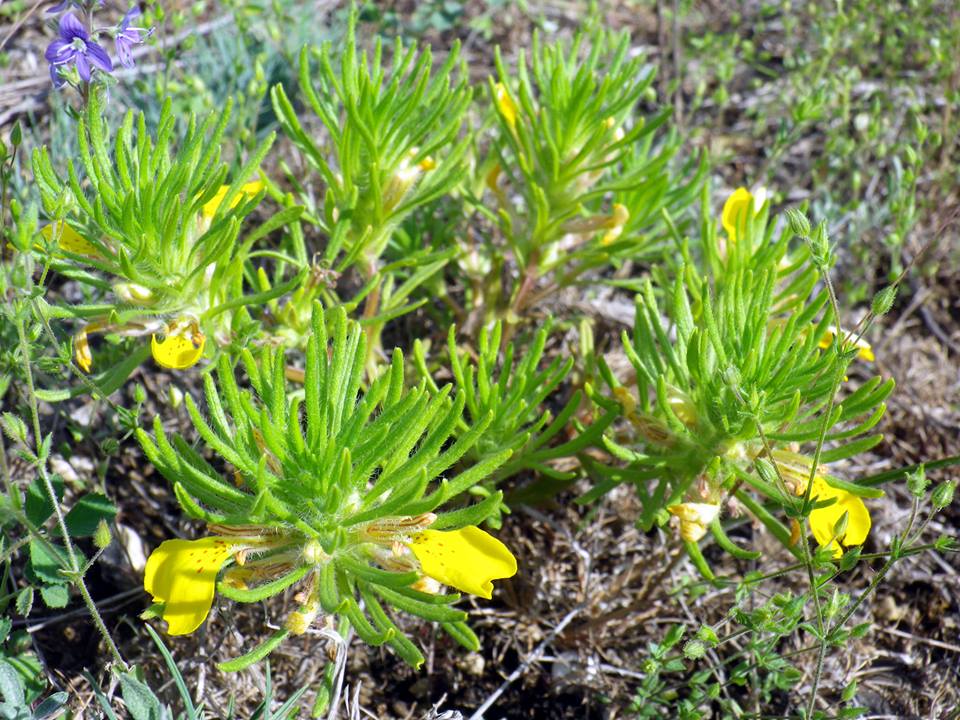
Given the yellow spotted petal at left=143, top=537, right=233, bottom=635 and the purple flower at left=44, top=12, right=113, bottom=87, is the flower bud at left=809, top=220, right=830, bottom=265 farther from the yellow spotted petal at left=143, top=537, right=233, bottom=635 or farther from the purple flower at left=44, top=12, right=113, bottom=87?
the purple flower at left=44, top=12, right=113, bottom=87

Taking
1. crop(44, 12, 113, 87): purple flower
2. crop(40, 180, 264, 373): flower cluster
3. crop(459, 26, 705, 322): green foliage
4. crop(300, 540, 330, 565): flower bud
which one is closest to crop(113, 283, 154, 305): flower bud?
crop(40, 180, 264, 373): flower cluster

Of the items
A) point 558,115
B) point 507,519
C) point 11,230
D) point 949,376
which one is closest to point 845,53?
point 949,376

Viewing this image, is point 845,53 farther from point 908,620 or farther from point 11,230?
point 11,230

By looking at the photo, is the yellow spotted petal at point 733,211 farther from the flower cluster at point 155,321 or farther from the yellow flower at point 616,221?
the flower cluster at point 155,321

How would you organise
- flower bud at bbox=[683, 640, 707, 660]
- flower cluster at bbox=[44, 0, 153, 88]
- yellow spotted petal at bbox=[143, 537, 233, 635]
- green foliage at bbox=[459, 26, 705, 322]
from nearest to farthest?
yellow spotted petal at bbox=[143, 537, 233, 635]
flower bud at bbox=[683, 640, 707, 660]
flower cluster at bbox=[44, 0, 153, 88]
green foliage at bbox=[459, 26, 705, 322]

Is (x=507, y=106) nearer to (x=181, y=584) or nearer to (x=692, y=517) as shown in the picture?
(x=692, y=517)

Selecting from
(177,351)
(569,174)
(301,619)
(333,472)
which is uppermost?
(569,174)

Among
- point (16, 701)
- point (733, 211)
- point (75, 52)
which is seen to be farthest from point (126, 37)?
point (733, 211)

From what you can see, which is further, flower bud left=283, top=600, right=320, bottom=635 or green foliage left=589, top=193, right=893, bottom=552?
green foliage left=589, top=193, right=893, bottom=552
